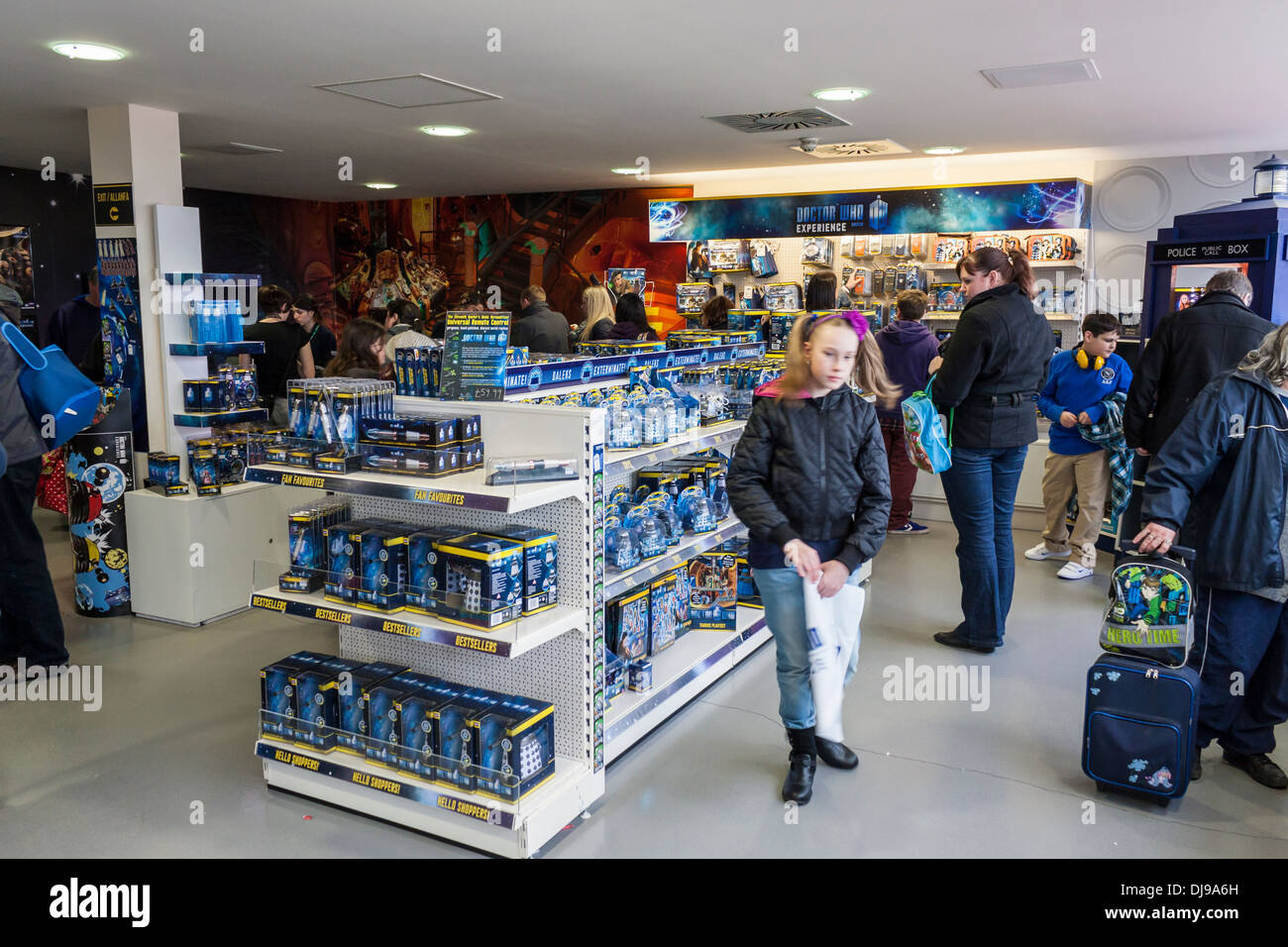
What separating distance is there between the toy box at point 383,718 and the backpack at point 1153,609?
2.46 meters

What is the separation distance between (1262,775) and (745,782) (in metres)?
1.89

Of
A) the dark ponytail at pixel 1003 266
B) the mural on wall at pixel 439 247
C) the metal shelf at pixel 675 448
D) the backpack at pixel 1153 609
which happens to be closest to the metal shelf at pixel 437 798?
the metal shelf at pixel 675 448

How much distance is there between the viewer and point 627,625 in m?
4.10

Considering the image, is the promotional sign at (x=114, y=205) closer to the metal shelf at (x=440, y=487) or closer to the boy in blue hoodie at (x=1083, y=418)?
the metal shelf at (x=440, y=487)

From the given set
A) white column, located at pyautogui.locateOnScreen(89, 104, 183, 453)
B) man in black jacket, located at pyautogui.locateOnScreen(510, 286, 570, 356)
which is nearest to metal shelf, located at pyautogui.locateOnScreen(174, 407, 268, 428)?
white column, located at pyautogui.locateOnScreen(89, 104, 183, 453)

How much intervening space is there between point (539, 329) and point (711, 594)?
3683 millimetres

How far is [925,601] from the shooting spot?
5871 mm

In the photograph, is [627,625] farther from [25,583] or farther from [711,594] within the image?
[25,583]

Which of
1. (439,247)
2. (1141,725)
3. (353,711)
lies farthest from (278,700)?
(439,247)

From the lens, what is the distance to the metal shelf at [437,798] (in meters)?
3.06

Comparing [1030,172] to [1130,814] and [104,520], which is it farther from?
[104,520]

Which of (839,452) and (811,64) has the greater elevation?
(811,64)
